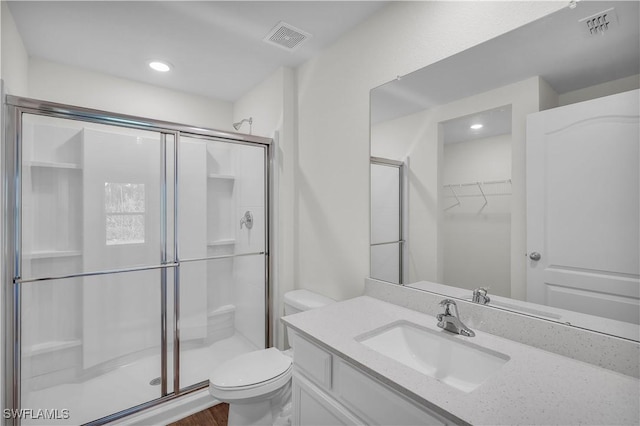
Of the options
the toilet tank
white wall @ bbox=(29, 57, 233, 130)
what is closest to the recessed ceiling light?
white wall @ bbox=(29, 57, 233, 130)

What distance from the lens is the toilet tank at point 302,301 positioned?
6.29 ft

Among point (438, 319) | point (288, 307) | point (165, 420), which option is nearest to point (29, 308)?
point (165, 420)

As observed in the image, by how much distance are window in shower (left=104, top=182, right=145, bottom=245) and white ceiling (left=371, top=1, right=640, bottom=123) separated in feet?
5.89

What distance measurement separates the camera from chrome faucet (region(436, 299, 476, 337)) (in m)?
1.14

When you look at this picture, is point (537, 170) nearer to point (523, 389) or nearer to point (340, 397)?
point (523, 389)

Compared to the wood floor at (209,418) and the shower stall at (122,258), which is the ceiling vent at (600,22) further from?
the wood floor at (209,418)

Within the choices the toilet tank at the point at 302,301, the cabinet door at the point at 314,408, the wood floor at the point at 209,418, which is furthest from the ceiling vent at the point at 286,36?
the wood floor at the point at 209,418

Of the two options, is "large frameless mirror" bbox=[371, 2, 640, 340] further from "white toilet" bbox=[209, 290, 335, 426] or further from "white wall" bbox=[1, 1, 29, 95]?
"white wall" bbox=[1, 1, 29, 95]

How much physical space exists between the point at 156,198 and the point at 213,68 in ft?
3.72

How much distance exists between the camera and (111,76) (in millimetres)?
2406

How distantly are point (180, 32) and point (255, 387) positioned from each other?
2.12 metres

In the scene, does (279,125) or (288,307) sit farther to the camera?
(279,125)

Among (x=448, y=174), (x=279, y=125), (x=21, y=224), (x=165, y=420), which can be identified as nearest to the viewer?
(x=448, y=174)

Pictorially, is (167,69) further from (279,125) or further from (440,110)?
(440,110)
